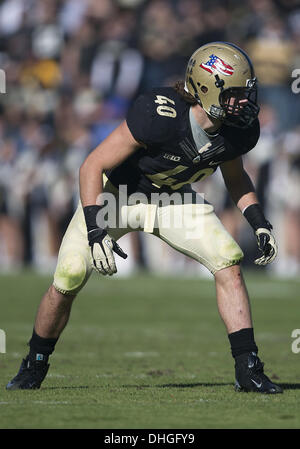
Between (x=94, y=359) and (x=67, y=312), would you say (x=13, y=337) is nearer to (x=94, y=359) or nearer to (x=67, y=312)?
(x=94, y=359)

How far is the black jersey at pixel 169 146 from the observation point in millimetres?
4302

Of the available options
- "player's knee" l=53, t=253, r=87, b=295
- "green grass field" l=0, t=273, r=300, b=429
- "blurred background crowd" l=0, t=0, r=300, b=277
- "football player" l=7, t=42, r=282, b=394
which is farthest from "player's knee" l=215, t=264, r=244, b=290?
"blurred background crowd" l=0, t=0, r=300, b=277

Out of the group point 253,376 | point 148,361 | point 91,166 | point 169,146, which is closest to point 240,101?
point 169,146

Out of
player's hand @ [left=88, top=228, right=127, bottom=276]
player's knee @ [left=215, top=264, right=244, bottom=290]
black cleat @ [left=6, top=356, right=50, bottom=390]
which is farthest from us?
black cleat @ [left=6, top=356, right=50, bottom=390]

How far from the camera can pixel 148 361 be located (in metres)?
5.84

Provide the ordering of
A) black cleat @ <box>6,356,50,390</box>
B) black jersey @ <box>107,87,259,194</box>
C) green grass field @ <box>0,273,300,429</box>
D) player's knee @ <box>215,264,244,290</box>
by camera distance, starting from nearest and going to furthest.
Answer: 1. green grass field @ <box>0,273,300,429</box>
2. black jersey @ <box>107,87,259,194</box>
3. player's knee @ <box>215,264,244,290</box>
4. black cleat @ <box>6,356,50,390</box>

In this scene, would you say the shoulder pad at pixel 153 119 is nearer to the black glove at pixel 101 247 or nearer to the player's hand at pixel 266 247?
the black glove at pixel 101 247

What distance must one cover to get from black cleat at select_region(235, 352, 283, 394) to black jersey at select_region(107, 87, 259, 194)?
36.9 inches

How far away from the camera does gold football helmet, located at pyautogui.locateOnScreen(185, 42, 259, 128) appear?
431cm

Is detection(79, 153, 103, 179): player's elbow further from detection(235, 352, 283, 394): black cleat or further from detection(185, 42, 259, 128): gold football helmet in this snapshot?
detection(235, 352, 283, 394): black cleat

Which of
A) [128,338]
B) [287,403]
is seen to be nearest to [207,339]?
[128,338]

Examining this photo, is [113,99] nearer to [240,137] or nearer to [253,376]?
[240,137]

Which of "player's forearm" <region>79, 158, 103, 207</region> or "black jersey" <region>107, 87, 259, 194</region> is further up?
"black jersey" <region>107, 87, 259, 194</region>

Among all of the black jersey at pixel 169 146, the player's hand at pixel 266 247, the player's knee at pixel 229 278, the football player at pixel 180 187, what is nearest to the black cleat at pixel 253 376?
the football player at pixel 180 187
